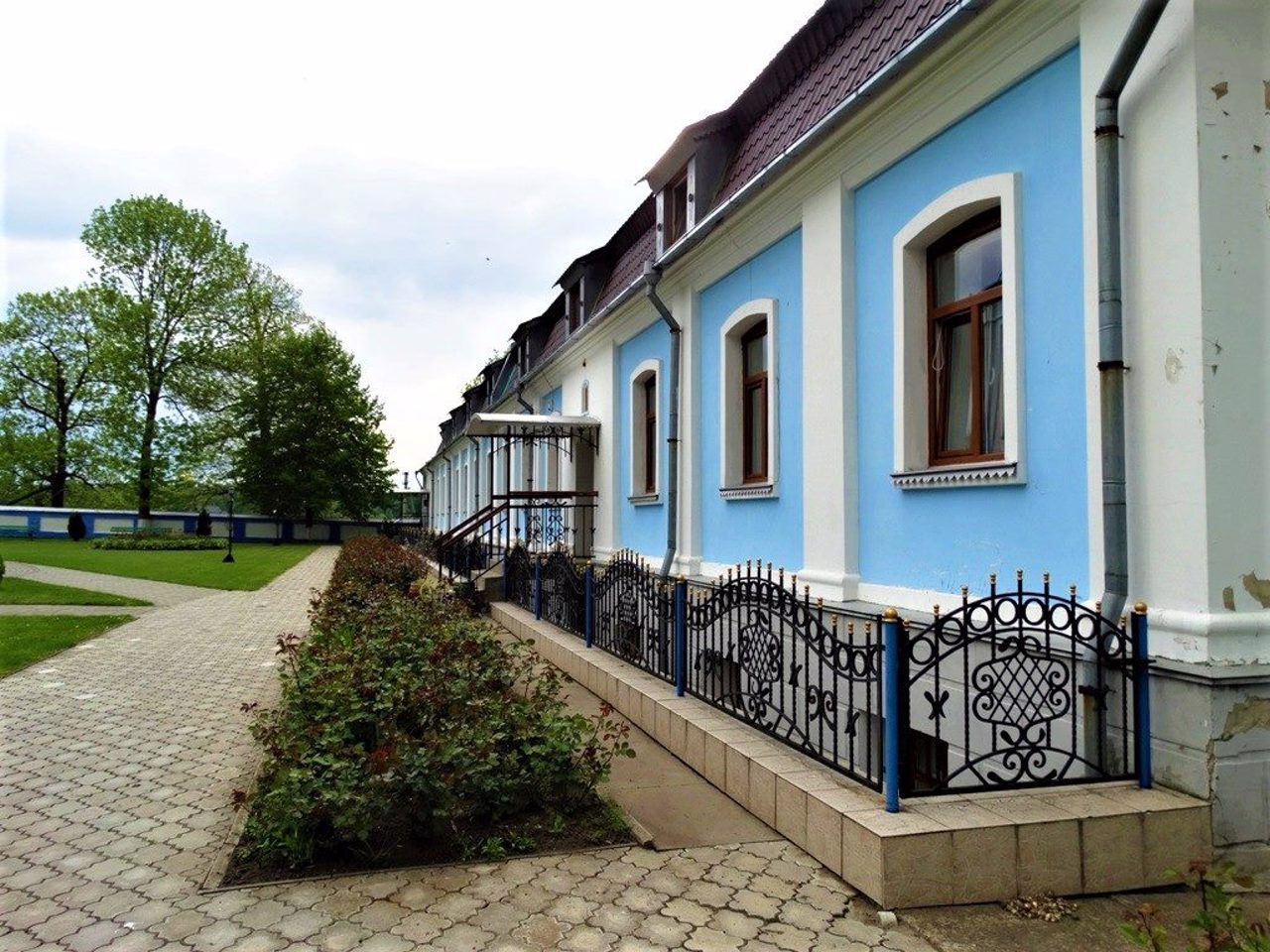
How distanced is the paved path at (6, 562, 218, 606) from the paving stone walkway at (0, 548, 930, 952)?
39.6ft

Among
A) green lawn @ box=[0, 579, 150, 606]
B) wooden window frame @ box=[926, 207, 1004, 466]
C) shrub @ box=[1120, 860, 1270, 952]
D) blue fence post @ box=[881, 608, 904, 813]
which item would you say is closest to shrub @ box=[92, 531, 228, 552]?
green lawn @ box=[0, 579, 150, 606]

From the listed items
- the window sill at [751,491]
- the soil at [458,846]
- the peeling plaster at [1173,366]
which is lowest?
the soil at [458,846]

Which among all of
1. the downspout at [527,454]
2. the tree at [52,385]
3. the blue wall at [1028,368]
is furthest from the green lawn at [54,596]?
the tree at [52,385]

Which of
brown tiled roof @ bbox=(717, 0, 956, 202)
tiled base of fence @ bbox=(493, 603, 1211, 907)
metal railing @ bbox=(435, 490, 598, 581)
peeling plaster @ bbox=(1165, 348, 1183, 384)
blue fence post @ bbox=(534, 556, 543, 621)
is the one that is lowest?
tiled base of fence @ bbox=(493, 603, 1211, 907)

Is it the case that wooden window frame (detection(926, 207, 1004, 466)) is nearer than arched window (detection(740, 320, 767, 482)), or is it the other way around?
wooden window frame (detection(926, 207, 1004, 466))

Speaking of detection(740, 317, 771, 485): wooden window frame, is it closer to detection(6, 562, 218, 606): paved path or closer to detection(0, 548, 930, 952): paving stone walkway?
detection(0, 548, 930, 952): paving stone walkway

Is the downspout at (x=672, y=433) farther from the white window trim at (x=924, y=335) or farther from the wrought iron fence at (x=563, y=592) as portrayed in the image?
the white window trim at (x=924, y=335)

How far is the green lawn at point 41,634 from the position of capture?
963cm

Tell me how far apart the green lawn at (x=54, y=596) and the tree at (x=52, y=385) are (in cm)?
2608

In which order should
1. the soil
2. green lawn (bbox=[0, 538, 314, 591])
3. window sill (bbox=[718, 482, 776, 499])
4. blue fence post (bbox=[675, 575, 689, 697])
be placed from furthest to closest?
green lawn (bbox=[0, 538, 314, 591])
window sill (bbox=[718, 482, 776, 499])
blue fence post (bbox=[675, 575, 689, 697])
the soil

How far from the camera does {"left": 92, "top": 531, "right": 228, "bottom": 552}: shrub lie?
32844 millimetres

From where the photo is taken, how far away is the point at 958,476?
5.35m

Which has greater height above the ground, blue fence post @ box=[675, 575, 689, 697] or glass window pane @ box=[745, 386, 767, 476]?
glass window pane @ box=[745, 386, 767, 476]

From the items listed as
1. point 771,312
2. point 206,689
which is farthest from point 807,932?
point 206,689
